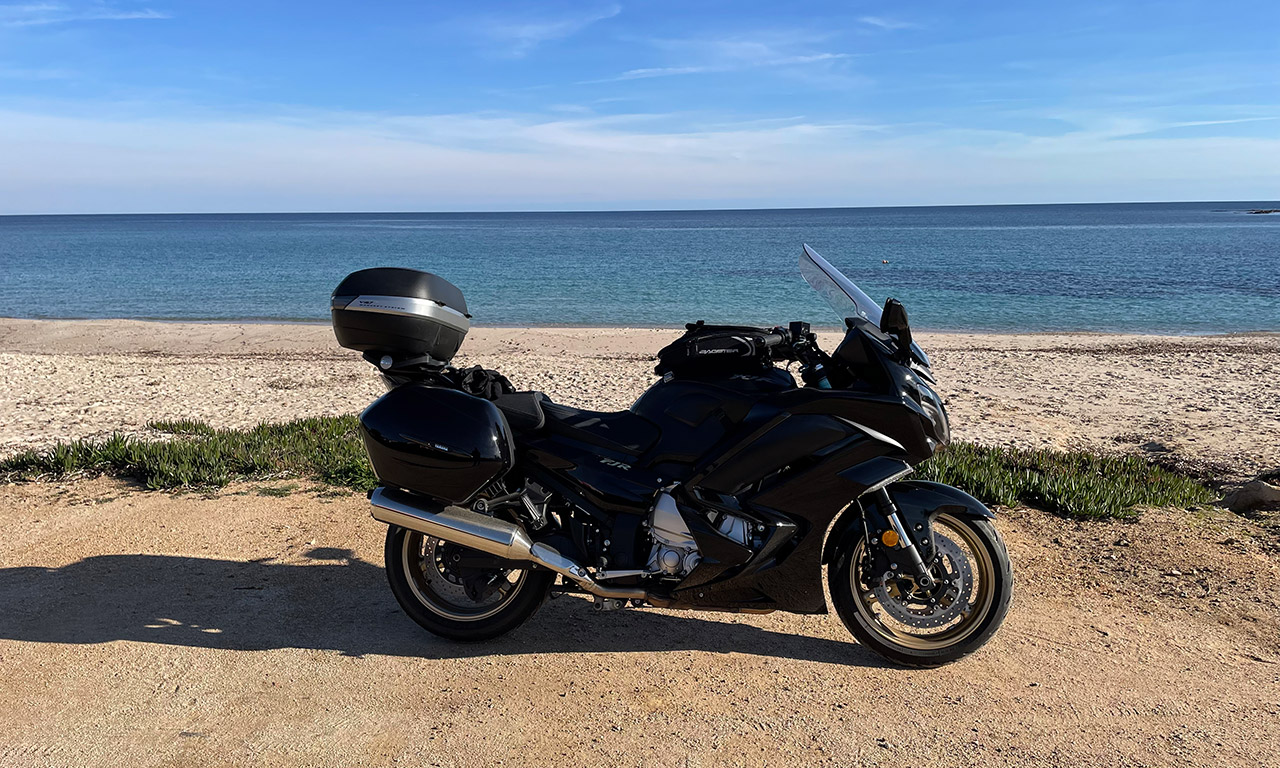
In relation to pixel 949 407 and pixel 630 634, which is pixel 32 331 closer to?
pixel 949 407

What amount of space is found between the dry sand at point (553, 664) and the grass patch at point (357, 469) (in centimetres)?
22

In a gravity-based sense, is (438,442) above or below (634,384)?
above

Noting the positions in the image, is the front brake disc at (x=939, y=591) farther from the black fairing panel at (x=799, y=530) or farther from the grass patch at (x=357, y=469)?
the grass patch at (x=357, y=469)

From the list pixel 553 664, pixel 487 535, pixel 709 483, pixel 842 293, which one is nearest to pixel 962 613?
pixel 709 483

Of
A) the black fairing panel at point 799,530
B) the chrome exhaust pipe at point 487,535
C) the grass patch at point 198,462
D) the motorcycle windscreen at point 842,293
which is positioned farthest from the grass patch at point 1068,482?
the grass patch at point 198,462

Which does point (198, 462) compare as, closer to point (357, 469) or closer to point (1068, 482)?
point (357, 469)

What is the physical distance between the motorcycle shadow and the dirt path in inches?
0.6

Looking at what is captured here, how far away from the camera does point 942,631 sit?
13.9 ft

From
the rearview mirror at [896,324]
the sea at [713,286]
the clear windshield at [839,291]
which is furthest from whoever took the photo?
the sea at [713,286]

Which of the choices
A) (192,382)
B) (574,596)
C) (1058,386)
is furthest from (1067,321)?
(574,596)

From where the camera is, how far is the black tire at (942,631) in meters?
4.12

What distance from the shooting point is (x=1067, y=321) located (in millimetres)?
26609

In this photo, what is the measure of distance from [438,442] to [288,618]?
1.37 m

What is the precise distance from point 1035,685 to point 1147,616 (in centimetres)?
114
